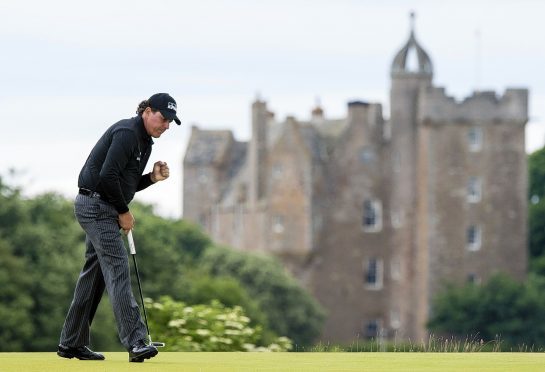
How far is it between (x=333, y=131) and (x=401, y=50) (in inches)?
290

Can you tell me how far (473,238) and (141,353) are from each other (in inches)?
3894

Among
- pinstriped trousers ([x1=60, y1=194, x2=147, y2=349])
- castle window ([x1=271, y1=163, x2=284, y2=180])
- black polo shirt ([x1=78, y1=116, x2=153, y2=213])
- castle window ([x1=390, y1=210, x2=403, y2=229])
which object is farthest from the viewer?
castle window ([x1=271, y1=163, x2=284, y2=180])

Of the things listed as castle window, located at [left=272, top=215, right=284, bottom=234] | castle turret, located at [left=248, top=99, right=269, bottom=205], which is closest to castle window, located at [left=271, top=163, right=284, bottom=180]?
castle turret, located at [left=248, top=99, right=269, bottom=205]

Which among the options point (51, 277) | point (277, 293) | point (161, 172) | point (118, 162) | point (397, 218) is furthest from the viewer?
point (397, 218)

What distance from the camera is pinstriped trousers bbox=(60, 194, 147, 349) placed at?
17734mm

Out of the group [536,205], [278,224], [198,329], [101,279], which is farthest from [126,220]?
[536,205]

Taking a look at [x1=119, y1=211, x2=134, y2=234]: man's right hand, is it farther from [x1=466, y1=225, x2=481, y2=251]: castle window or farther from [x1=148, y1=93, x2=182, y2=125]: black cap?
[x1=466, y1=225, x2=481, y2=251]: castle window

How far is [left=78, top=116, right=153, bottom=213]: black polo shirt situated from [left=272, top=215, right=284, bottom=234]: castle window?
103 metres

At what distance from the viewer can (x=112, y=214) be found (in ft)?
59.6

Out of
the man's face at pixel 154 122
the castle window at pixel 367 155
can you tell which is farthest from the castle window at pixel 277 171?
the man's face at pixel 154 122

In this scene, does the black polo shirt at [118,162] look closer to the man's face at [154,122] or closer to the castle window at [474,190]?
the man's face at [154,122]

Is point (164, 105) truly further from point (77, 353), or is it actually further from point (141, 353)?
point (77, 353)

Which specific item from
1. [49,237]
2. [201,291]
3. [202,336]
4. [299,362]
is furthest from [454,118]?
[299,362]

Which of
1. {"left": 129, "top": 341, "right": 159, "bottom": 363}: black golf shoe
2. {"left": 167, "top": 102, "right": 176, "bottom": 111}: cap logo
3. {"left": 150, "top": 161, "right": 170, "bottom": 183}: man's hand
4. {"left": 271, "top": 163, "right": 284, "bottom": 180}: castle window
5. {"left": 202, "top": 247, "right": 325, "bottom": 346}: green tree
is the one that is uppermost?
{"left": 167, "top": 102, "right": 176, "bottom": 111}: cap logo
